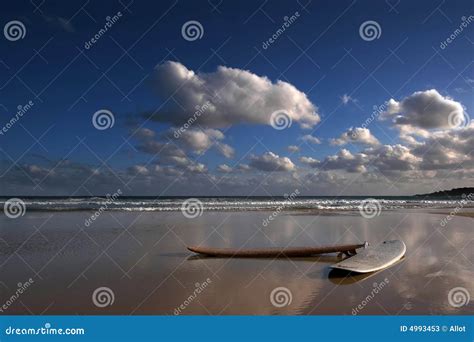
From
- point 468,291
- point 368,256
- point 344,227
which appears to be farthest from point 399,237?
point 468,291

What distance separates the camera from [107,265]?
786 cm

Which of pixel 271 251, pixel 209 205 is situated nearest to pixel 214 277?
pixel 271 251

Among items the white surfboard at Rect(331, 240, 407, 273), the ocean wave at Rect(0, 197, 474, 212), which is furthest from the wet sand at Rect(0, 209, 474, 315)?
the ocean wave at Rect(0, 197, 474, 212)

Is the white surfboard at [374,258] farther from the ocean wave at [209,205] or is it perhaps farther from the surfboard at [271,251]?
the ocean wave at [209,205]

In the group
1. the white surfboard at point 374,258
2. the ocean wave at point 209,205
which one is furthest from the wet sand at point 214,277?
the ocean wave at point 209,205

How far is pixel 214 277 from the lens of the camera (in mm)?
7074

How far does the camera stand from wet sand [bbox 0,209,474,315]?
557 cm

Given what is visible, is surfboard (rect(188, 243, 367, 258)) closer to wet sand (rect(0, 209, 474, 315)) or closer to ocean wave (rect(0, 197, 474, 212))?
wet sand (rect(0, 209, 474, 315))

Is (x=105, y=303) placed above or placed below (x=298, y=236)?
below

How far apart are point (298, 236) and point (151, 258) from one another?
470 cm

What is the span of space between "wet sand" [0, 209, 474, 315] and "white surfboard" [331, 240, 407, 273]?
0.52 ft

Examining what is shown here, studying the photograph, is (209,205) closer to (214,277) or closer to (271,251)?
(271,251)

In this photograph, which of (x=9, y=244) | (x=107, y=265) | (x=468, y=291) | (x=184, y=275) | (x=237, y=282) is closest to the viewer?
(x=468, y=291)

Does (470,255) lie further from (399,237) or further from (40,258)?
(40,258)
